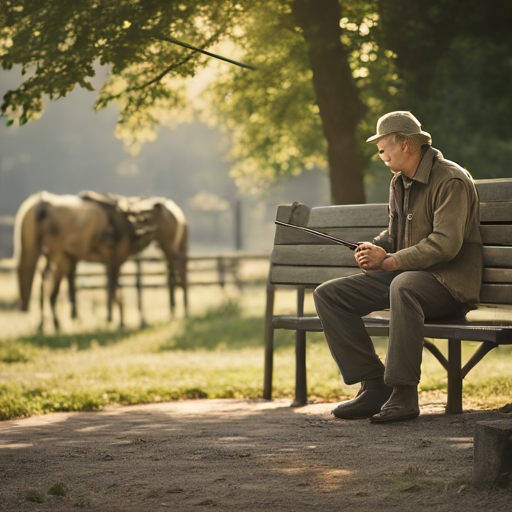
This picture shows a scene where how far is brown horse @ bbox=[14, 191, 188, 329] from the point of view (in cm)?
1260

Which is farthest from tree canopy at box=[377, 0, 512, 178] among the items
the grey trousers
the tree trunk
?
the grey trousers

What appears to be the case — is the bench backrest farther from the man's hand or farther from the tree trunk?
the tree trunk

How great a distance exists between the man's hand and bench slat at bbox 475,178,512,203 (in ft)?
2.56

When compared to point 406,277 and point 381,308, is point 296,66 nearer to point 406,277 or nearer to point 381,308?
point 381,308

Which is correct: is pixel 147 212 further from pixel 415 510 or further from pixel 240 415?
pixel 415 510

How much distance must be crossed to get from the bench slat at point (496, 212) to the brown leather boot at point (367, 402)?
42.0 inches

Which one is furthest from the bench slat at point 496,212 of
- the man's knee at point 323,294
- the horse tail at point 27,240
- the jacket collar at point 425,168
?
the horse tail at point 27,240

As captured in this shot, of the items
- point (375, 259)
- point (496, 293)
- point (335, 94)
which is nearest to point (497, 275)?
point (496, 293)

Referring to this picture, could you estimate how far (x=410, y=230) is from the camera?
4055mm

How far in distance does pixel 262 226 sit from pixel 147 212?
171 ft

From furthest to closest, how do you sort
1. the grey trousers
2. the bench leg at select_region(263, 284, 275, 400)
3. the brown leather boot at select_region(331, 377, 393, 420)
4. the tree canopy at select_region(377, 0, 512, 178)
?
the tree canopy at select_region(377, 0, 512, 178) < the bench leg at select_region(263, 284, 275, 400) < the brown leather boot at select_region(331, 377, 393, 420) < the grey trousers

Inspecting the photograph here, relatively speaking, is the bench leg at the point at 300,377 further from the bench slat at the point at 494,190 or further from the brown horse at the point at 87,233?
the brown horse at the point at 87,233

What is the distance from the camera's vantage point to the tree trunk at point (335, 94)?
7531 millimetres

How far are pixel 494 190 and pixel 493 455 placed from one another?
202cm
